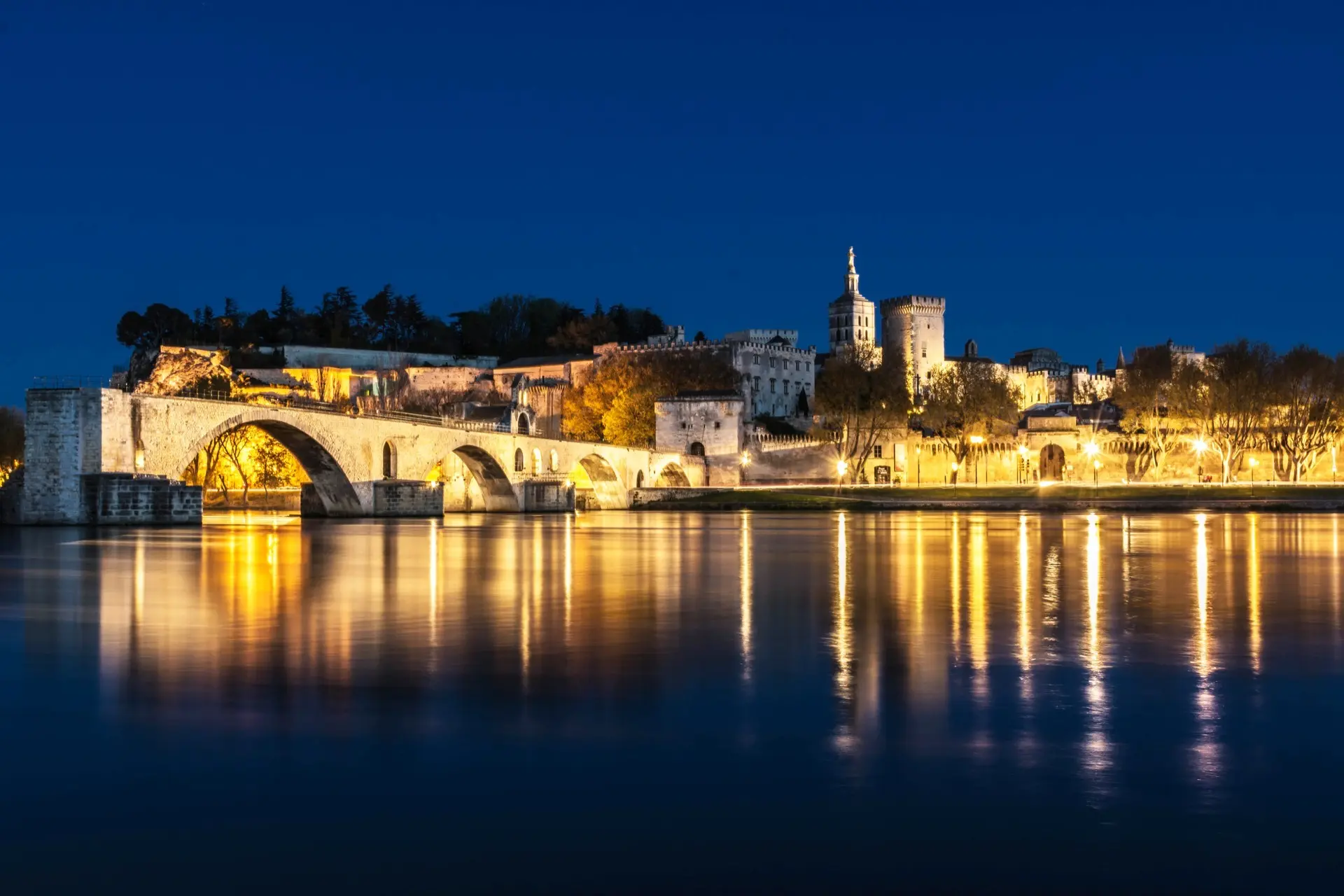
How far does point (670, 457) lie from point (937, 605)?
233 ft

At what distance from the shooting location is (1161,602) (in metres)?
18.4

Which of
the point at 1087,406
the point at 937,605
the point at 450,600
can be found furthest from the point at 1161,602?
the point at 1087,406

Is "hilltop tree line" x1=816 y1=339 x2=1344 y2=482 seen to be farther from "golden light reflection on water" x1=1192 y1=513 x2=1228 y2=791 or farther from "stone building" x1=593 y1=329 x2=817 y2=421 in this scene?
"golden light reflection on water" x1=1192 y1=513 x2=1228 y2=791

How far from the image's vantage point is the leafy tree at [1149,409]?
8175 centimetres

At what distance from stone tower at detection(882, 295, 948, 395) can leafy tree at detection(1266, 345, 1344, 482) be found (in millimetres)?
54529

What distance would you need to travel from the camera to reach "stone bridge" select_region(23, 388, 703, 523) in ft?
126

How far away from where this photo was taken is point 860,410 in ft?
289

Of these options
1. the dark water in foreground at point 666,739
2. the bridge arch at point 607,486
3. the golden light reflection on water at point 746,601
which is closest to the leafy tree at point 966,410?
the bridge arch at point 607,486

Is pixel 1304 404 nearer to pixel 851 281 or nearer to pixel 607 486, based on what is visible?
pixel 607 486

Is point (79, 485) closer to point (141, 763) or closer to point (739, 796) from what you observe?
point (141, 763)

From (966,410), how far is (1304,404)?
65.3ft

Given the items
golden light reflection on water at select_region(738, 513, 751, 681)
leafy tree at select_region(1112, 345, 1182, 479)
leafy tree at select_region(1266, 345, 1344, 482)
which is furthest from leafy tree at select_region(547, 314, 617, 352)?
golden light reflection on water at select_region(738, 513, 751, 681)

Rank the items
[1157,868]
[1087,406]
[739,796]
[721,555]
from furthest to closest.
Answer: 1. [1087,406]
2. [721,555]
3. [739,796]
4. [1157,868]

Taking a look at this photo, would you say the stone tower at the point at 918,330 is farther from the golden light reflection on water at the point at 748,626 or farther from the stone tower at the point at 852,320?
the golden light reflection on water at the point at 748,626
